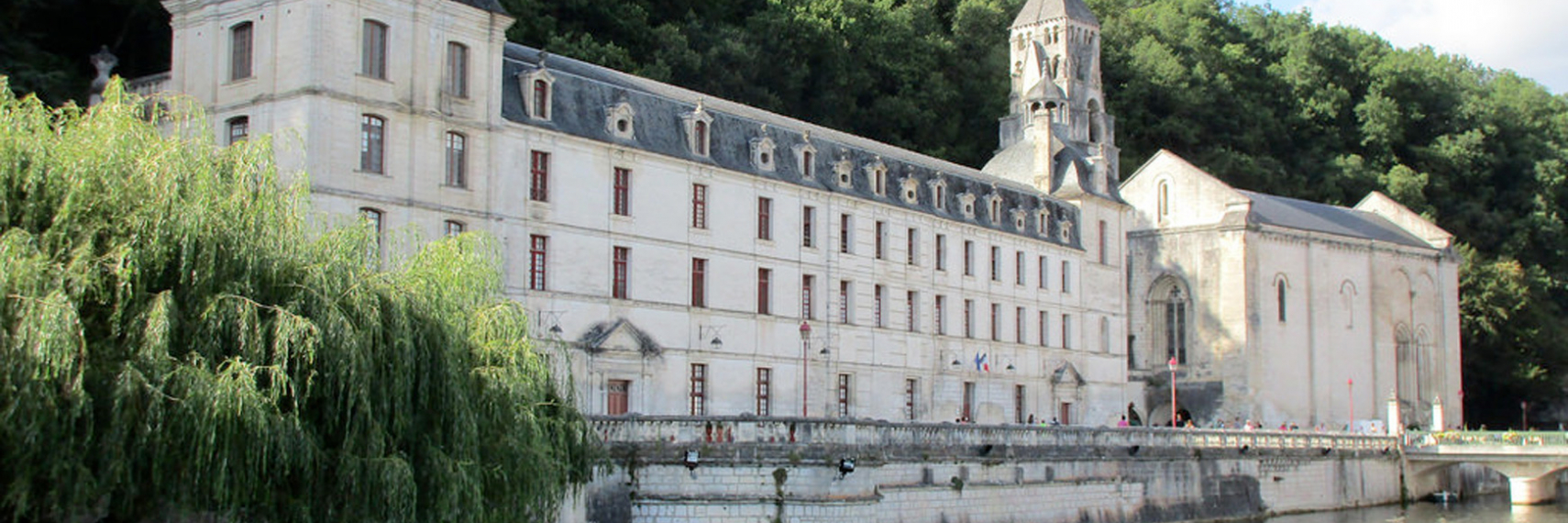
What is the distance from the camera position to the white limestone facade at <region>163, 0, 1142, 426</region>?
115 ft

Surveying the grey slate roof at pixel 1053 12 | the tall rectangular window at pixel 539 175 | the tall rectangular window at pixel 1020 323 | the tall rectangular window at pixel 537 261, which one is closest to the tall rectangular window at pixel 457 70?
Result: the tall rectangular window at pixel 539 175

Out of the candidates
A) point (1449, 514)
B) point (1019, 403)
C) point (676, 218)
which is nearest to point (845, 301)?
point (676, 218)

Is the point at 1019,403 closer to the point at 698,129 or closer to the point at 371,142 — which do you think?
the point at 698,129

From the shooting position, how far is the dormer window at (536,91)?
126ft

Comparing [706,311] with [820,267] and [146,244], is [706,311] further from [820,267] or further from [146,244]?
[146,244]

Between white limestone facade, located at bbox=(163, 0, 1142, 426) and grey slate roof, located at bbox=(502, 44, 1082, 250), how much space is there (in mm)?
81

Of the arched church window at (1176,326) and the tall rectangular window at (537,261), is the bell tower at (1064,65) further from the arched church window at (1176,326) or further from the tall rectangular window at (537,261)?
the tall rectangular window at (537,261)

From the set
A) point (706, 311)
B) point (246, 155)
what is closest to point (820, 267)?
point (706, 311)

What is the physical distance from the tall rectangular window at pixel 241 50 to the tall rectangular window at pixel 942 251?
2206cm

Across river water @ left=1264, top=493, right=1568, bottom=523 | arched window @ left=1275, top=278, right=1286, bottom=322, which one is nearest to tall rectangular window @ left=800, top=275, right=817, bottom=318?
river water @ left=1264, top=493, right=1568, bottom=523

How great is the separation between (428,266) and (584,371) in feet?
42.0

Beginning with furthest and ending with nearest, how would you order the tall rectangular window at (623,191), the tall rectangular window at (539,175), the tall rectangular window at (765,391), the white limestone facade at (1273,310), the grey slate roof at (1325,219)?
the grey slate roof at (1325,219)
the white limestone facade at (1273,310)
the tall rectangular window at (765,391)
the tall rectangular window at (623,191)
the tall rectangular window at (539,175)

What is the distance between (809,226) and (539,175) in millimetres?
9839

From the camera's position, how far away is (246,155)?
917 inches
